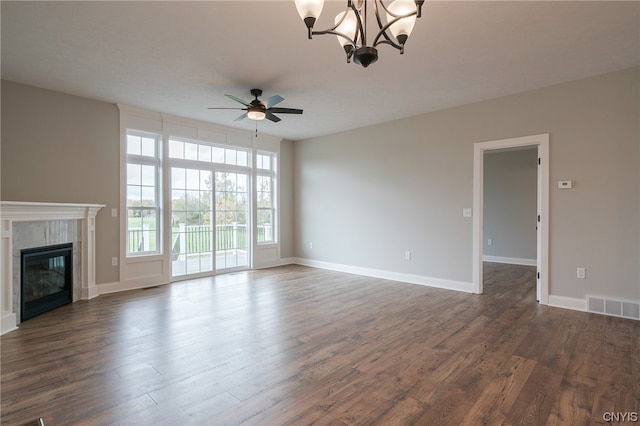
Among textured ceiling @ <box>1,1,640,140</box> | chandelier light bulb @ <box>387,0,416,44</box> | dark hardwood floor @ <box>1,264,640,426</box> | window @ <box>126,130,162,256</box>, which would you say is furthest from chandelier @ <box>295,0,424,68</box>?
window @ <box>126,130,162,256</box>

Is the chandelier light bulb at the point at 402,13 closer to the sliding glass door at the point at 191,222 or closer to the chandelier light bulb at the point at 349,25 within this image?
the chandelier light bulb at the point at 349,25

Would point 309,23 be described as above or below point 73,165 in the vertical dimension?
above

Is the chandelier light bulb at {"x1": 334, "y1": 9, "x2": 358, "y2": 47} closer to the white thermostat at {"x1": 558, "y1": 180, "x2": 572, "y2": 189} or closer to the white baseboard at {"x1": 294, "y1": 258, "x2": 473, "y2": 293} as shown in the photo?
the white thermostat at {"x1": 558, "y1": 180, "x2": 572, "y2": 189}

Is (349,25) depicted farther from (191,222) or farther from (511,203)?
→ (511,203)

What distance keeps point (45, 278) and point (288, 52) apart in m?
4.09

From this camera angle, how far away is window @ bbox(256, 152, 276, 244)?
23.0ft

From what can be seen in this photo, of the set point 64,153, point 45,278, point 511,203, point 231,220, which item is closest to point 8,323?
point 45,278

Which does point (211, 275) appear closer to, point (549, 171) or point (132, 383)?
point (132, 383)

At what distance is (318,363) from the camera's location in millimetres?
2637

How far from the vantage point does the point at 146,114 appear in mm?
5207

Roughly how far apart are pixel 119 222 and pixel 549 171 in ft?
20.9

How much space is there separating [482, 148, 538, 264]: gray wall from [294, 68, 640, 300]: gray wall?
275 centimetres

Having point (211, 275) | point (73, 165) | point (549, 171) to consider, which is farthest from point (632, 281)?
point (73, 165)

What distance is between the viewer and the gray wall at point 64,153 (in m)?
4.03
